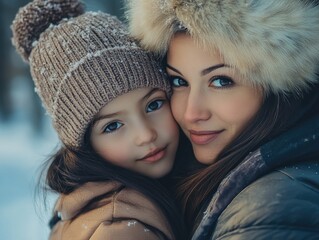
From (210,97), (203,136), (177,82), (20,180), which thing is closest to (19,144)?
(20,180)

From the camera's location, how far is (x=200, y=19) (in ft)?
6.95

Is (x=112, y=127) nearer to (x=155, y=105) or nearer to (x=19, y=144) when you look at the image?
(x=155, y=105)

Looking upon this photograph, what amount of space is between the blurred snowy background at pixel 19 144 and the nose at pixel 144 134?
119 inches

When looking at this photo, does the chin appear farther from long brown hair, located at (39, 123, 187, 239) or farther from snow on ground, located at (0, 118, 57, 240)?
snow on ground, located at (0, 118, 57, 240)

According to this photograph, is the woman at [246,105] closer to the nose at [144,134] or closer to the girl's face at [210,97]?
the girl's face at [210,97]

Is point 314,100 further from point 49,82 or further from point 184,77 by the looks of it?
point 49,82

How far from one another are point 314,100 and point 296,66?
0.52ft

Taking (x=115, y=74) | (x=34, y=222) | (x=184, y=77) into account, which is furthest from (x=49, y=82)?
(x=34, y=222)

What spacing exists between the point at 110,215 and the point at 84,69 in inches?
25.8

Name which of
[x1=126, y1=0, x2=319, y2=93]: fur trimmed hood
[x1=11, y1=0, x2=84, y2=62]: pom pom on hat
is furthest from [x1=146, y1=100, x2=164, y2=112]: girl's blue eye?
[x1=11, y1=0, x2=84, y2=62]: pom pom on hat

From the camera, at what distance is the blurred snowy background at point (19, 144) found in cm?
679

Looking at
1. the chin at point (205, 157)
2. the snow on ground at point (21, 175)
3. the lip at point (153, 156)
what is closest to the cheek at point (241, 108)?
the chin at point (205, 157)

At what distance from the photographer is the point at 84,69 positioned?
2492mm

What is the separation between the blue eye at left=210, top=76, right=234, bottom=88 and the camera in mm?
2166
